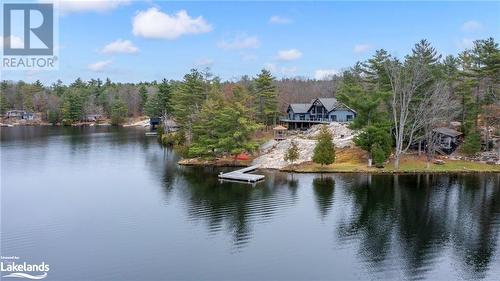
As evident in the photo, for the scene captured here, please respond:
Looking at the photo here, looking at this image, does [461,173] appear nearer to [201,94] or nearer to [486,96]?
[486,96]

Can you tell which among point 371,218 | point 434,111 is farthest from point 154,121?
point 371,218

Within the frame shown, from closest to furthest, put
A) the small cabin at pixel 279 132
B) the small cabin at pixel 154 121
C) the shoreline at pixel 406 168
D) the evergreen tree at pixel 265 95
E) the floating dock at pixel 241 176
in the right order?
the floating dock at pixel 241 176 → the shoreline at pixel 406 168 → the small cabin at pixel 279 132 → the evergreen tree at pixel 265 95 → the small cabin at pixel 154 121

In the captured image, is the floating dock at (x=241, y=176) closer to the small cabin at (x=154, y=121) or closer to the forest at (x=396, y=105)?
the forest at (x=396, y=105)

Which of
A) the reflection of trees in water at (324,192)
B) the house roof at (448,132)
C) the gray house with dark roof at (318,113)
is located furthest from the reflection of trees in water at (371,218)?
the gray house with dark roof at (318,113)

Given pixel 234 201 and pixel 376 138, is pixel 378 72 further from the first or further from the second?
pixel 234 201

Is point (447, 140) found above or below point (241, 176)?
above

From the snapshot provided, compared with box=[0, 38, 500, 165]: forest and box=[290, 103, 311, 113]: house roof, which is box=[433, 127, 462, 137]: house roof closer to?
box=[0, 38, 500, 165]: forest

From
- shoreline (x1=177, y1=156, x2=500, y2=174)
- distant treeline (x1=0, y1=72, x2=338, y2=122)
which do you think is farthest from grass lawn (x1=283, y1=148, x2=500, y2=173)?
distant treeline (x1=0, y1=72, x2=338, y2=122)
